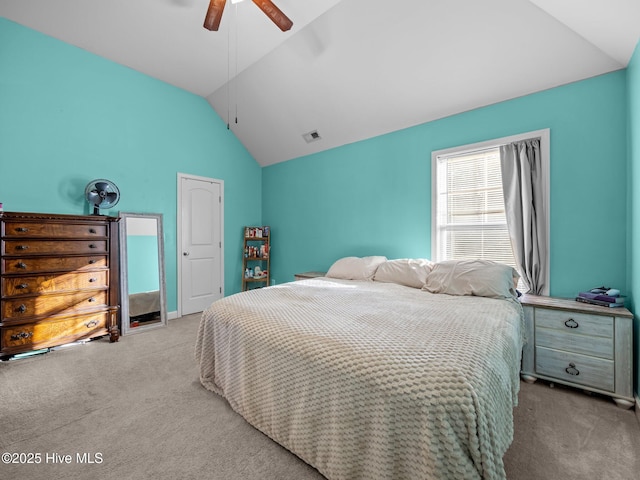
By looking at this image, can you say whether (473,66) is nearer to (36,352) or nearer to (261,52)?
(261,52)

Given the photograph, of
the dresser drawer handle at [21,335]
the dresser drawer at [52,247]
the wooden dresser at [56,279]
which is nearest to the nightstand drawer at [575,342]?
the wooden dresser at [56,279]

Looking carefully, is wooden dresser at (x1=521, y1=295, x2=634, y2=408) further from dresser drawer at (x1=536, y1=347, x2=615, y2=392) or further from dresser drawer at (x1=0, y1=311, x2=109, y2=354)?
dresser drawer at (x1=0, y1=311, x2=109, y2=354)

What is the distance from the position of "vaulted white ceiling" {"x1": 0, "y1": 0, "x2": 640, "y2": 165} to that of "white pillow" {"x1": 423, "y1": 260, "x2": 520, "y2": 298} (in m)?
1.65

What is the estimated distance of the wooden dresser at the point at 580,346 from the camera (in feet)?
6.14

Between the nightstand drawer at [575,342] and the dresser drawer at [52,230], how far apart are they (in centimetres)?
418

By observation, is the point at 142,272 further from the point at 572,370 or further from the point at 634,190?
the point at 634,190

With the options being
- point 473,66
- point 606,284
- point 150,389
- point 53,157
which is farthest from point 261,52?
point 606,284

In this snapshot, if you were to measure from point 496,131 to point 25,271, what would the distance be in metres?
4.58

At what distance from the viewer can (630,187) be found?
2.09m

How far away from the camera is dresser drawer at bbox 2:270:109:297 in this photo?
246cm

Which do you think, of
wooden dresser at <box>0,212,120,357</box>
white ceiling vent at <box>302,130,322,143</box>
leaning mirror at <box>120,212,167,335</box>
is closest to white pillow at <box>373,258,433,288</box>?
white ceiling vent at <box>302,130,322,143</box>

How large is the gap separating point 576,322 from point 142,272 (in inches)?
172

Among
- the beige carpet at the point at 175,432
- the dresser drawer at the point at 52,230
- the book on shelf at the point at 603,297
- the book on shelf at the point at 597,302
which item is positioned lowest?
the beige carpet at the point at 175,432

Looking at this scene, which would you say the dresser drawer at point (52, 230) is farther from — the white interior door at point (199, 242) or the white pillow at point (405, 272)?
the white pillow at point (405, 272)
